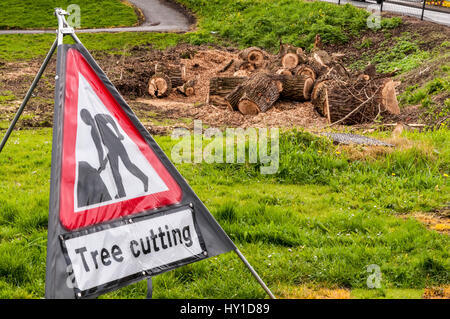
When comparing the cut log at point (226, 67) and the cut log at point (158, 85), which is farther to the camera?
→ the cut log at point (226, 67)

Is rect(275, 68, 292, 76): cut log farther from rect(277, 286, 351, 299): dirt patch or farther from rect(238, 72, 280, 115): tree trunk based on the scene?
rect(277, 286, 351, 299): dirt patch

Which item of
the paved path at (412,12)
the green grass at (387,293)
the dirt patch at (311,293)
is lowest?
the dirt patch at (311,293)

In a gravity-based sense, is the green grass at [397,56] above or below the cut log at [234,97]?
above

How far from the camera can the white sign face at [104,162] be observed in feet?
10.6

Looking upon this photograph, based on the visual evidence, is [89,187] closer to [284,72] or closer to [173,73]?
[284,72]

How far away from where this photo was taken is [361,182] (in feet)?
23.4

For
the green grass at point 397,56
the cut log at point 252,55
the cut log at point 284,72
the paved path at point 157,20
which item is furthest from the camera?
the paved path at point 157,20

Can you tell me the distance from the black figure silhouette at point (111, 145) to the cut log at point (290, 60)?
1358cm

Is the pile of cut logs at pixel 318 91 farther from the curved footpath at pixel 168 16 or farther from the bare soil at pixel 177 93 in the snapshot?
the curved footpath at pixel 168 16

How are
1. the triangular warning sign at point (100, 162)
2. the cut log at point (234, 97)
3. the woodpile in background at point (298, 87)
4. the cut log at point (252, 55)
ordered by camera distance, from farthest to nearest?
the cut log at point (252, 55) < the cut log at point (234, 97) < the woodpile in background at point (298, 87) < the triangular warning sign at point (100, 162)

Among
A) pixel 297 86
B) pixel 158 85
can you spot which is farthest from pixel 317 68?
pixel 158 85

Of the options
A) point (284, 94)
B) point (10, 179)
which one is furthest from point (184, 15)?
point (10, 179)

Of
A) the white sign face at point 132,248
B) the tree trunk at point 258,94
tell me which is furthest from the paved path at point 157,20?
the white sign face at point 132,248

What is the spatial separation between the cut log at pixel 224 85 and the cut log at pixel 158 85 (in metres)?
2.34
